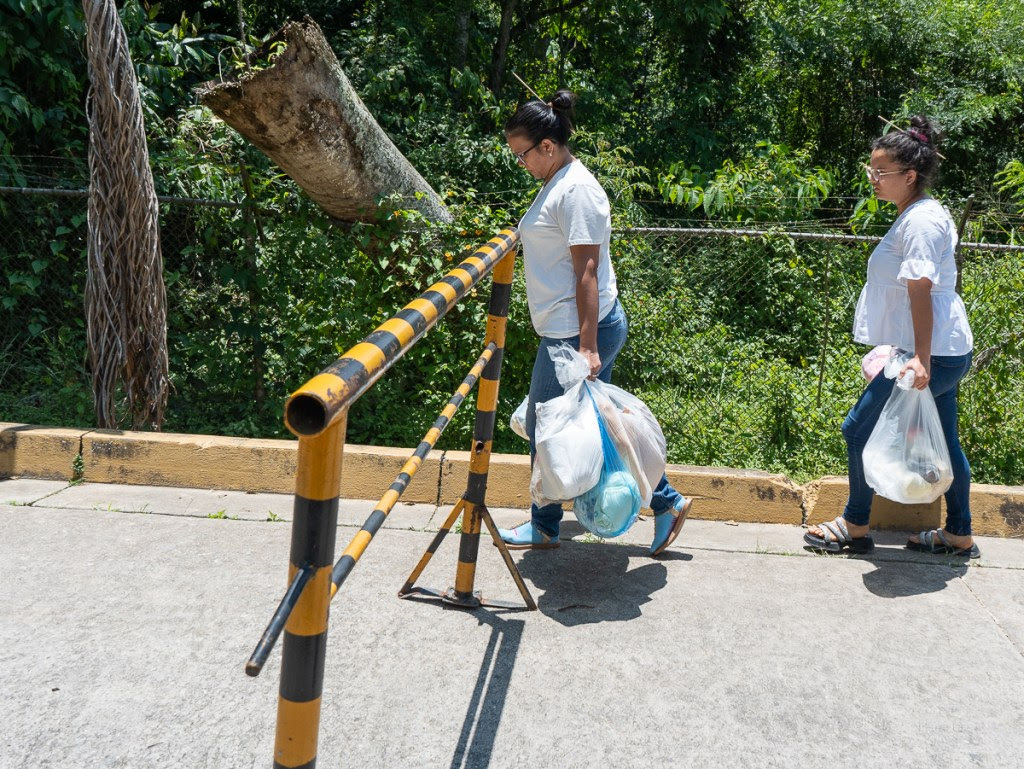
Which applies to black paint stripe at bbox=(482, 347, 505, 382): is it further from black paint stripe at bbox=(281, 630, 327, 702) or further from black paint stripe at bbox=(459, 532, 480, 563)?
black paint stripe at bbox=(281, 630, 327, 702)

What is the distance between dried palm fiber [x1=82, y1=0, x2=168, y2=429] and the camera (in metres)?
4.98

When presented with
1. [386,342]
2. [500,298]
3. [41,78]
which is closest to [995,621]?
[500,298]

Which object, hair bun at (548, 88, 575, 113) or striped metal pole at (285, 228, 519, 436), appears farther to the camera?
hair bun at (548, 88, 575, 113)

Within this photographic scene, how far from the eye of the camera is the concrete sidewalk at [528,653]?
262 centimetres

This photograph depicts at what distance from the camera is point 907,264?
11.8ft

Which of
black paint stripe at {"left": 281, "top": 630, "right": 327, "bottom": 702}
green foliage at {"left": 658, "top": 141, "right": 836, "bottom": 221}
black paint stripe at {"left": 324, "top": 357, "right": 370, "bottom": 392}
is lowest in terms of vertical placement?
black paint stripe at {"left": 281, "top": 630, "right": 327, "bottom": 702}

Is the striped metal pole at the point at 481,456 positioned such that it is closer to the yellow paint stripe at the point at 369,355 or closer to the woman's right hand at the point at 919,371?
the woman's right hand at the point at 919,371

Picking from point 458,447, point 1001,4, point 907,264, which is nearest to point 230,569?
point 458,447

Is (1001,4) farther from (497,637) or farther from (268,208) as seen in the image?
(497,637)

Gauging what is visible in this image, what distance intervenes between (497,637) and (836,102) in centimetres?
1328

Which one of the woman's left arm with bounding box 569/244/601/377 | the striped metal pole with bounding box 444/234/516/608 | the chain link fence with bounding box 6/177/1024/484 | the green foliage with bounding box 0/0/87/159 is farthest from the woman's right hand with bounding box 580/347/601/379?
the green foliage with bounding box 0/0/87/159

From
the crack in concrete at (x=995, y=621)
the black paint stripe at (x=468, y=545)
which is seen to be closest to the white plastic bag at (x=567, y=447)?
the black paint stripe at (x=468, y=545)

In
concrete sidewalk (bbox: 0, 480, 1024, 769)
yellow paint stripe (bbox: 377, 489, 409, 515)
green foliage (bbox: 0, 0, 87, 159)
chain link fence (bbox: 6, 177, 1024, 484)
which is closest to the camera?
yellow paint stripe (bbox: 377, 489, 409, 515)

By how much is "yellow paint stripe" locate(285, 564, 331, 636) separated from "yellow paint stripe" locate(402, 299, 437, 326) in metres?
0.63
